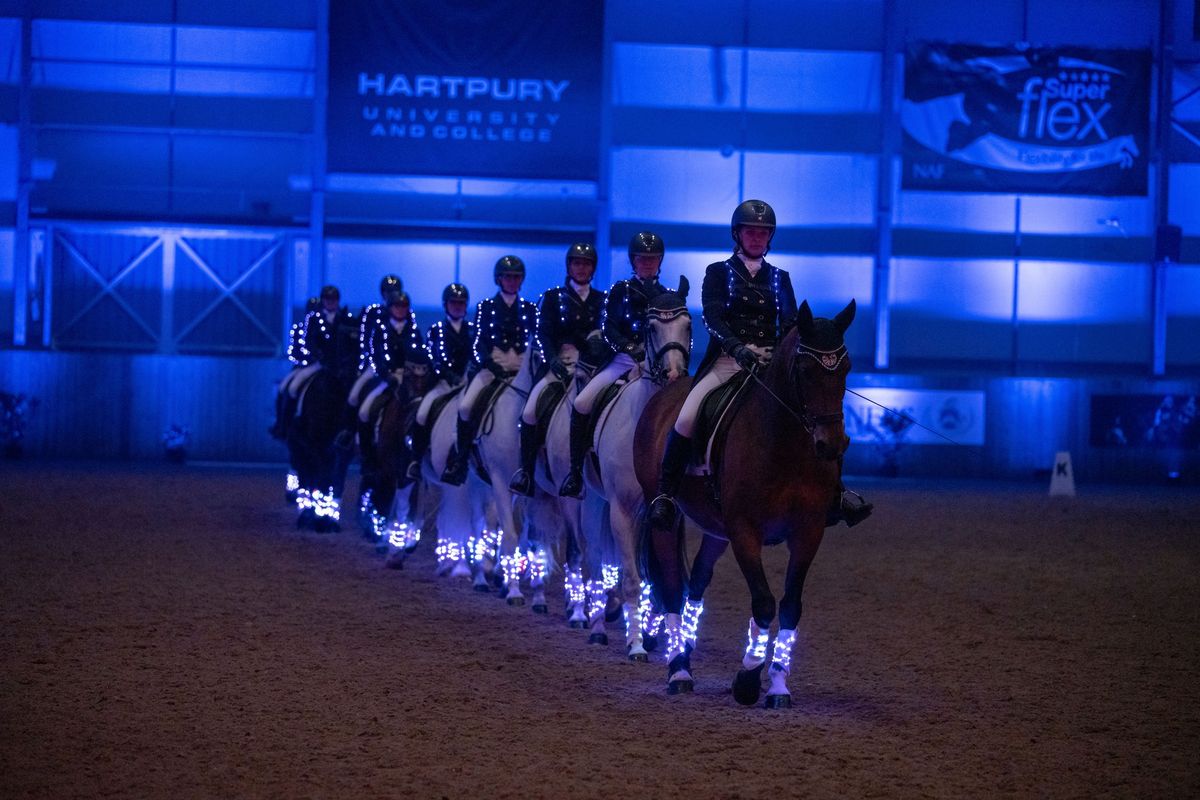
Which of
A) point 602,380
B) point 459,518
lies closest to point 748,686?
point 602,380

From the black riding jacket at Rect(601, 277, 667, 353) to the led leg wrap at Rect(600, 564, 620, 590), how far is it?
1737 millimetres

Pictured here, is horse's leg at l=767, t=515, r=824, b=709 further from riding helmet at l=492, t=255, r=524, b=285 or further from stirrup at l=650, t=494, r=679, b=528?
riding helmet at l=492, t=255, r=524, b=285

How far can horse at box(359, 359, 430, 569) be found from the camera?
14.1m

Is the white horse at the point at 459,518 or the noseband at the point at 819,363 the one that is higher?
the noseband at the point at 819,363

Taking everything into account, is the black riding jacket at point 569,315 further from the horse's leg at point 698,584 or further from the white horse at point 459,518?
the horse's leg at point 698,584

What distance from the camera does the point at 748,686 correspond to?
24.7 feet

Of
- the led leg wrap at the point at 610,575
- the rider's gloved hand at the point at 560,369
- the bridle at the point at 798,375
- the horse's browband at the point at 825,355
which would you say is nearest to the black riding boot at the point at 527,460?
the rider's gloved hand at the point at 560,369

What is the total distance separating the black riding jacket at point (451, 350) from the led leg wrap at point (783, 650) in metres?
6.55

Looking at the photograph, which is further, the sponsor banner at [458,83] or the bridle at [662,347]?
the sponsor banner at [458,83]

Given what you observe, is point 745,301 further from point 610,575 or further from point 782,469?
point 610,575

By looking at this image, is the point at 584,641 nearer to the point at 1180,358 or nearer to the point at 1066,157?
the point at 1066,157

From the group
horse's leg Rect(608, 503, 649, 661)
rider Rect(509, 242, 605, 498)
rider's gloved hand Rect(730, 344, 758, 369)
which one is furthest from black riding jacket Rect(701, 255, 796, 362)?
rider Rect(509, 242, 605, 498)

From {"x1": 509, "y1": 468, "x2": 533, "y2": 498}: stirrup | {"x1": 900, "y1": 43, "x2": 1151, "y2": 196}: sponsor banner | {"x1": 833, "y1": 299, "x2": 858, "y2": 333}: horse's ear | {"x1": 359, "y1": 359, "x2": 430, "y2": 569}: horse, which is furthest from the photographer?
{"x1": 900, "y1": 43, "x2": 1151, "y2": 196}: sponsor banner

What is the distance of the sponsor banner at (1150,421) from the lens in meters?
30.1
